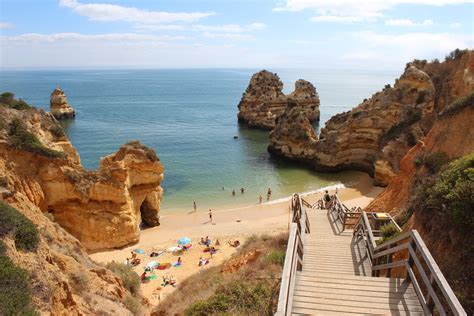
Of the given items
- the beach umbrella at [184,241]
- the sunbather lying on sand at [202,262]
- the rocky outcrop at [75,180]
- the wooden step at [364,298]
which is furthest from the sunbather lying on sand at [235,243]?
the wooden step at [364,298]

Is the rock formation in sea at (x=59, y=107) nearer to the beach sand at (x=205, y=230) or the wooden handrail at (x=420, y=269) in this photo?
the beach sand at (x=205, y=230)

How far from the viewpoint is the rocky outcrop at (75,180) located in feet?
65.8

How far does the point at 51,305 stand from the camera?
8008 millimetres

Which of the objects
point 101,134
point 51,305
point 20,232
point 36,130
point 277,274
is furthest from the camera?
point 101,134

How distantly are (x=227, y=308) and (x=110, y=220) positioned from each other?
15299 mm

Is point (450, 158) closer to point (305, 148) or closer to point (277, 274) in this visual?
point (277, 274)

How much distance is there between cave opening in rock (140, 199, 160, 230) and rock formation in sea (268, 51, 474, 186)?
22.0 metres

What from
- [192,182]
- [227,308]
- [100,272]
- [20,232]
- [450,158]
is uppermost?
[450,158]

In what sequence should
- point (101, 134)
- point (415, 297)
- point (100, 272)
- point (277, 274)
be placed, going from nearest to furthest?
1. point (415, 297)
2. point (277, 274)
3. point (100, 272)
4. point (101, 134)

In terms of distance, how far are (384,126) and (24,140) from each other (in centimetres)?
3451

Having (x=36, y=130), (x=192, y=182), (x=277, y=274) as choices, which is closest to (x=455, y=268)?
(x=277, y=274)

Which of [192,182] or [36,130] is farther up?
[36,130]

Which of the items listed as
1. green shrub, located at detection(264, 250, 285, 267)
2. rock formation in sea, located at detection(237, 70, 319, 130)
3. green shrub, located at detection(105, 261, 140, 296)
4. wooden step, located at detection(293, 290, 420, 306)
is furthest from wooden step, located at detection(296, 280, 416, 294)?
rock formation in sea, located at detection(237, 70, 319, 130)

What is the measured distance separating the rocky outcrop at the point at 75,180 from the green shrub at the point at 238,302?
514 inches
